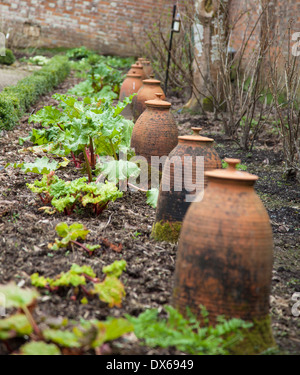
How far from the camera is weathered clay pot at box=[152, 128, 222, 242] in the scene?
3314 mm

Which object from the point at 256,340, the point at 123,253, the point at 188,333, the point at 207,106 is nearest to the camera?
the point at 188,333

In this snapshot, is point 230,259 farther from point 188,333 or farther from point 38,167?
point 38,167

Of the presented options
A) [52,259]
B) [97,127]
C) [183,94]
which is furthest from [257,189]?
[183,94]

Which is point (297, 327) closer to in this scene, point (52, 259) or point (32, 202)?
point (52, 259)

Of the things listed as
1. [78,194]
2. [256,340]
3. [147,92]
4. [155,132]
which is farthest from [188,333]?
[147,92]

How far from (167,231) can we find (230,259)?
4.20 feet

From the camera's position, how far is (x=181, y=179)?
10.9 feet

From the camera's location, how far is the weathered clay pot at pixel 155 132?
4.76 meters

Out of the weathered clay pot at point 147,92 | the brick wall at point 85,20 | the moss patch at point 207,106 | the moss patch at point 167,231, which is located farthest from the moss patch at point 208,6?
the brick wall at point 85,20

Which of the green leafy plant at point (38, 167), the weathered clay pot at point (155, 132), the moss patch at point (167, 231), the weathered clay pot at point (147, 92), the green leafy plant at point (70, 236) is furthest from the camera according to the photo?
the weathered clay pot at point (147, 92)

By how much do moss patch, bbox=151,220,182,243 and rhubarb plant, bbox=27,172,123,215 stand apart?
494 mm

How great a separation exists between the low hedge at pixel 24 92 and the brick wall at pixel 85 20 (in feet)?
14.5

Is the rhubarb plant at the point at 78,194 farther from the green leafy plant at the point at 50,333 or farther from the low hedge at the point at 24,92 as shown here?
the low hedge at the point at 24,92
